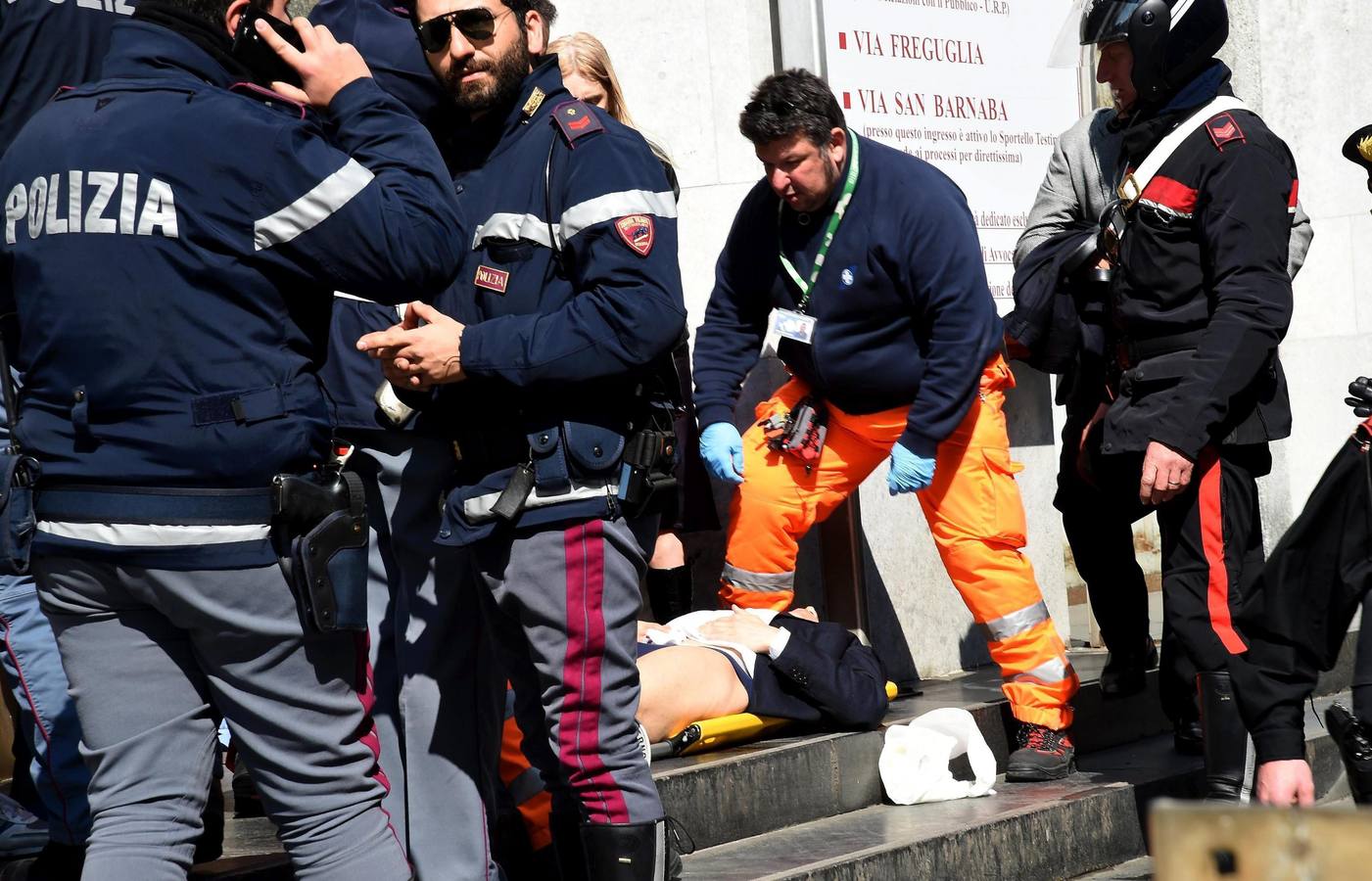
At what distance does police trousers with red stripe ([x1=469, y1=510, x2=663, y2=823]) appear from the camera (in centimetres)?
308

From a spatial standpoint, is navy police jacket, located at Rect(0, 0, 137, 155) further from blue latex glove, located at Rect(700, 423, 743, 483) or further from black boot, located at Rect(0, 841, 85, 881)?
blue latex glove, located at Rect(700, 423, 743, 483)

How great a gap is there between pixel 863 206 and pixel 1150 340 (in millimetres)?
920

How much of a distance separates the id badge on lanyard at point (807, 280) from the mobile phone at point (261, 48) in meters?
2.23

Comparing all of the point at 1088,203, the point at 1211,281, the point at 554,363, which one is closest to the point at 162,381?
the point at 554,363

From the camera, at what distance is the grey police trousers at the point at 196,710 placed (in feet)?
8.25

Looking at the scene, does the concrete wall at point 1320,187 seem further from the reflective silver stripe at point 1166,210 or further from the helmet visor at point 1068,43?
the reflective silver stripe at point 1166,210

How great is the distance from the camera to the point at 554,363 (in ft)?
9.95

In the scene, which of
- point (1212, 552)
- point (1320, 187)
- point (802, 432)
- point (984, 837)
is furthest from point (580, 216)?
point (1320, 187)

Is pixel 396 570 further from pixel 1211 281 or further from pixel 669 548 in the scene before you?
pixel 1211 281

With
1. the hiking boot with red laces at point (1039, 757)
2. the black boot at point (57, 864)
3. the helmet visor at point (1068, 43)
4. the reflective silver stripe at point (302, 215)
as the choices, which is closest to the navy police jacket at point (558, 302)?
the reflective silver stripe at point (302, 215)

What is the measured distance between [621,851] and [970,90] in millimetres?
3904

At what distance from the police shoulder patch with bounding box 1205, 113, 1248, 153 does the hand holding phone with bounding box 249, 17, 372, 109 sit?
7.59 feet

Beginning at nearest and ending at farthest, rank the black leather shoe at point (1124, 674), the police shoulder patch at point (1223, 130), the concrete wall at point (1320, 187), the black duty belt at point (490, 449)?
1. the black duty belt at point (490, 449)
2. the police shoulder patch at point (1223, 130)
3. the black leather shoe at point (1124, 674)
4. the concrete wall at point (1320, 187)

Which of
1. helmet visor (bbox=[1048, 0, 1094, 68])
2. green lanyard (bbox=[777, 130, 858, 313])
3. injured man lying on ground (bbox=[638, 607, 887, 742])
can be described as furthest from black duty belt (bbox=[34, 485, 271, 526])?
helmet visor (bbox=[1048, 0, 1094, 68])
